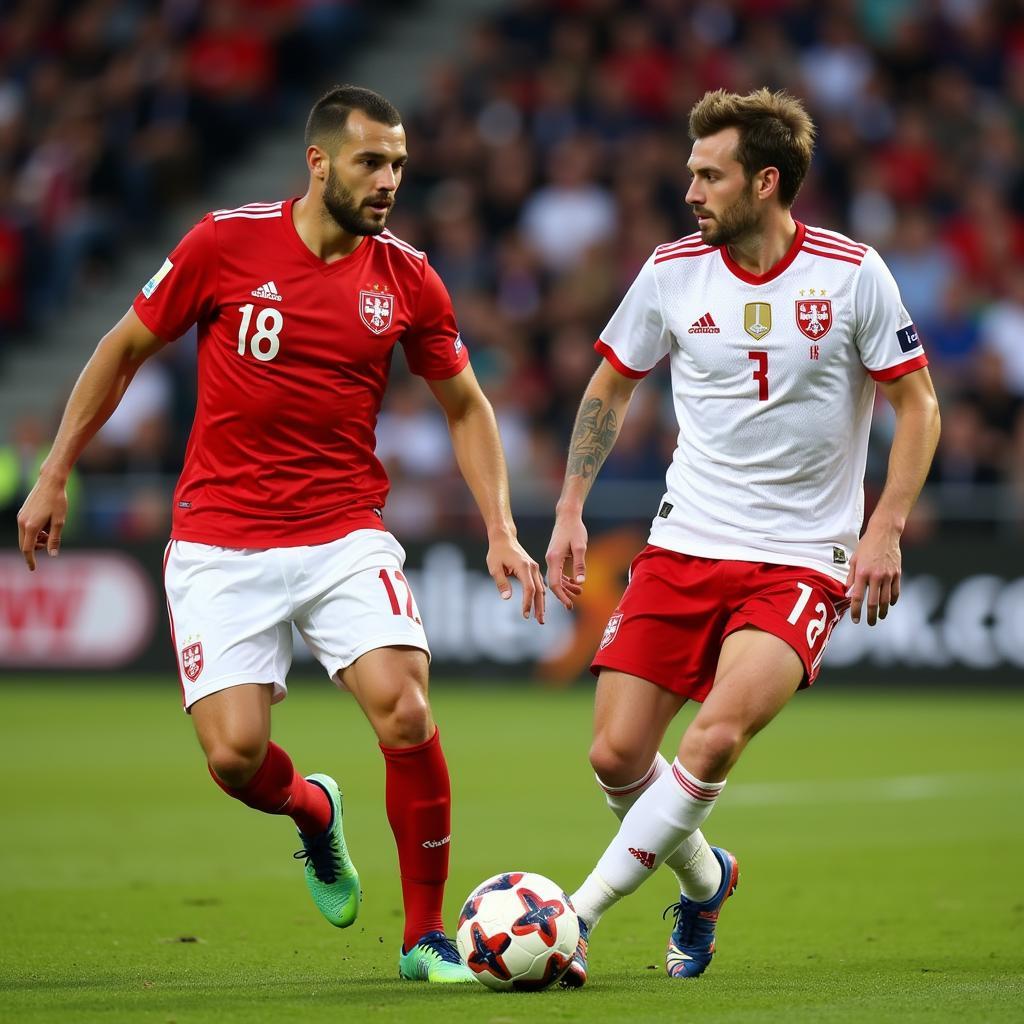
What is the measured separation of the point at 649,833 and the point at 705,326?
5.25ft

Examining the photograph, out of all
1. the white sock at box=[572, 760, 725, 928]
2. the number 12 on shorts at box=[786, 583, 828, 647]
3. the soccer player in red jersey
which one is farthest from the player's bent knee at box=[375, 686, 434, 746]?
the number 12 on shorts at box=[786, 583, 828, 647]

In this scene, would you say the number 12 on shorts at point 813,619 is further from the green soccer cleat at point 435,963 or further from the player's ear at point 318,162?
the player's ear at point 318,162

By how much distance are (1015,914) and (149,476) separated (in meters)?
11.4

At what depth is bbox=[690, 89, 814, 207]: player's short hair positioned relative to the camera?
620cm

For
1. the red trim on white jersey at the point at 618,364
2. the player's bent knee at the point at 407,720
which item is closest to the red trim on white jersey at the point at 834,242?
the red trim on white jersey at the point at 618,364

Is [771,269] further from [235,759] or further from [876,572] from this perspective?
[235,759]

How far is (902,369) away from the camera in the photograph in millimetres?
6113

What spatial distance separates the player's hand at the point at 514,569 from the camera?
6188mm

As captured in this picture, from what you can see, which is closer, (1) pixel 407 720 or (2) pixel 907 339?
(1) pixel 407 720

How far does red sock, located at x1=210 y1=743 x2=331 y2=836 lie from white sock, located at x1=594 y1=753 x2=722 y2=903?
1015 mm

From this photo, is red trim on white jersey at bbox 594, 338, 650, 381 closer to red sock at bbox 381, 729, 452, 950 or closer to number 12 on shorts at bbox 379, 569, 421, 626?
number 12 on shorts at bbox 379, 569, 421, 626

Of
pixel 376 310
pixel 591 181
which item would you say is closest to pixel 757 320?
pixel 376 310

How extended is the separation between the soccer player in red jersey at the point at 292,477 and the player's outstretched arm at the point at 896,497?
1015 mm

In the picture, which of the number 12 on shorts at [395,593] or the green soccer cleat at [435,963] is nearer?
the green soccer cleat at [435,963]
